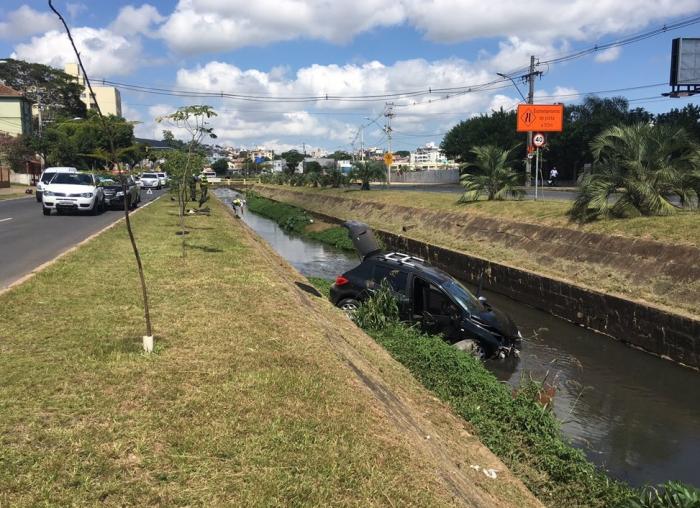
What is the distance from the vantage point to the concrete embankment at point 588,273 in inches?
423

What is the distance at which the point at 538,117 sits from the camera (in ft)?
123

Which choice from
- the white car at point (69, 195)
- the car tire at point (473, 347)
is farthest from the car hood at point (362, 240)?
the white car at point (69, 195)

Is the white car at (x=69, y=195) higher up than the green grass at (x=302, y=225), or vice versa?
the white car at (x=69, y=195)

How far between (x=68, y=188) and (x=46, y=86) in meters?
75.5

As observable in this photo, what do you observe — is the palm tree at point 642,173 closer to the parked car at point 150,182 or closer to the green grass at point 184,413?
the green grass at point 184,413

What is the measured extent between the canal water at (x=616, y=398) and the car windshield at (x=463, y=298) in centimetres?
97

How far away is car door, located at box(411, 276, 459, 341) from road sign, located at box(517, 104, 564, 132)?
90.0 feet

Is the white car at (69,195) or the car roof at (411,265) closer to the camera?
the car roof at (411,265)

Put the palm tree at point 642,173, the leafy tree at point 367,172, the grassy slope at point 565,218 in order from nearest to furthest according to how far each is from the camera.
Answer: the grassy slope at point 565,218
the palm tree at point 642,173
the leafy tree at point 367,172

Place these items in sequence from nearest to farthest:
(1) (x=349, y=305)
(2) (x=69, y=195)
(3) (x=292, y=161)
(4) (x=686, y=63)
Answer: (1) (x=349, y=305)
(2) (x=69, y=195)
(4) (x=686, y=63)
(3) (x=292, y=161)

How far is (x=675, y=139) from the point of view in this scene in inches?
607

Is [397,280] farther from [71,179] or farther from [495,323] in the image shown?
[71,179]

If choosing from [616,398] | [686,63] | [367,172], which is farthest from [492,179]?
[686,63]

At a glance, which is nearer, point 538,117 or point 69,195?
point 69,195
